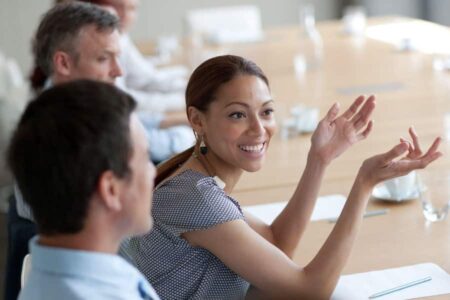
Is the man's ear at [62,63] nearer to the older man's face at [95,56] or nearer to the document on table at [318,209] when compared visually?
the older man's face at [95,56]

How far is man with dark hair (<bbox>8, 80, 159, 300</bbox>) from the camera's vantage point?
1.24 meters

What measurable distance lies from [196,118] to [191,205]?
0.28 metres

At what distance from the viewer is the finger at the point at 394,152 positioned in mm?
1924

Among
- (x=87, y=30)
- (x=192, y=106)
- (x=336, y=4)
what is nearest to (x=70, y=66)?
(x=87, y=30)

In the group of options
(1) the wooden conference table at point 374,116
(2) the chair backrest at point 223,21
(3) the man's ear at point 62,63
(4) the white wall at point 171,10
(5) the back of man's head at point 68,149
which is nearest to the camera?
(5) the back of man's head at point 68,149

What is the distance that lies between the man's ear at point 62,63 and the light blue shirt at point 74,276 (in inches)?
68.9

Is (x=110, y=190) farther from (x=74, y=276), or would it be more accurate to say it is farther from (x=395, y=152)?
(x=395, y=152)

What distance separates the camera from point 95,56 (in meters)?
3.01

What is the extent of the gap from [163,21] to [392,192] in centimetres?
583

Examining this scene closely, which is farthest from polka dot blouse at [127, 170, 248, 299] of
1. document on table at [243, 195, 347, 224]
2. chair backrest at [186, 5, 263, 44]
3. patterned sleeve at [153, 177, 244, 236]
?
chair backrest at [186, 5, 263, 44]

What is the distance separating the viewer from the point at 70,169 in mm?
1241

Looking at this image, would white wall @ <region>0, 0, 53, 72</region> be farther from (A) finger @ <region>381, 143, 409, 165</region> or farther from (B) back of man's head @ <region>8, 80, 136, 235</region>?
(B) back of man's head @ <region>8, 80, 136, 235</region>

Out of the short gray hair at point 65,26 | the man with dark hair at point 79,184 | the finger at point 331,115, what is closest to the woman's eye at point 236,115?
the finger at point 331,115

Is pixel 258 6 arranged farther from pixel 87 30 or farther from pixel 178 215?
pixel 178 215
